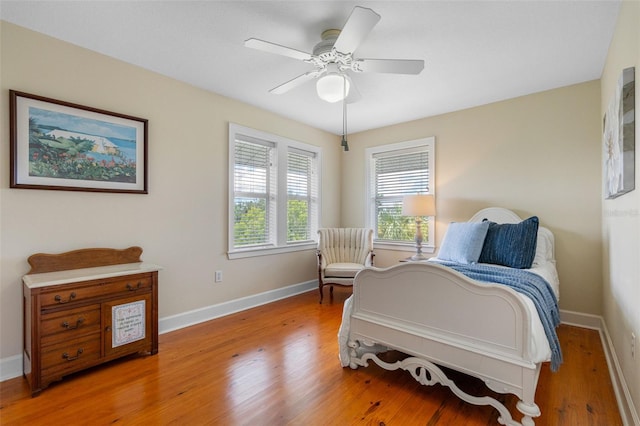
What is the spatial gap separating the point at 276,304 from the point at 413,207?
2.10 metres

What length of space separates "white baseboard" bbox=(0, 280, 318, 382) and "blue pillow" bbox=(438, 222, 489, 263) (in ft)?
6.86

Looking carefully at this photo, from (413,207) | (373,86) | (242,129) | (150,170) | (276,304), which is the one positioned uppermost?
(373,86)

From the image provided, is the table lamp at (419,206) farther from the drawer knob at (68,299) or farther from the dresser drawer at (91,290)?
the drawer knob at (68,299)

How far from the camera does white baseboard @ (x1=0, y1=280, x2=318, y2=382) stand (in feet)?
6.90

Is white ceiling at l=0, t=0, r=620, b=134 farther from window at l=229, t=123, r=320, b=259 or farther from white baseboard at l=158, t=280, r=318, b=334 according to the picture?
white baseboard at l=158, t=280, r=318, b=334

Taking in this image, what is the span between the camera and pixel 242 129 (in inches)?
143

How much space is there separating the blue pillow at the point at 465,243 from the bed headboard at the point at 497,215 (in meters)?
0.54

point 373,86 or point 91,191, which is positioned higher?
point 373,86

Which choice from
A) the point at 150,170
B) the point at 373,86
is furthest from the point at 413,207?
the point at 150,170

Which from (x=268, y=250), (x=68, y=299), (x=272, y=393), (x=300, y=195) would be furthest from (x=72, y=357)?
(x=300, y=195)

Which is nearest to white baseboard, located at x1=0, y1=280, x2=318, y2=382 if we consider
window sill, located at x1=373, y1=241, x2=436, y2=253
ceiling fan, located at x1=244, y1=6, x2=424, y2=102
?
window sill, located at x1=373, y1=241, x2=436, y2=253

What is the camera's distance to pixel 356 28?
68.6 inches

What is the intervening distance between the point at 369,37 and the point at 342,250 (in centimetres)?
278

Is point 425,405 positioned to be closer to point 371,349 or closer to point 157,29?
point 371,349
